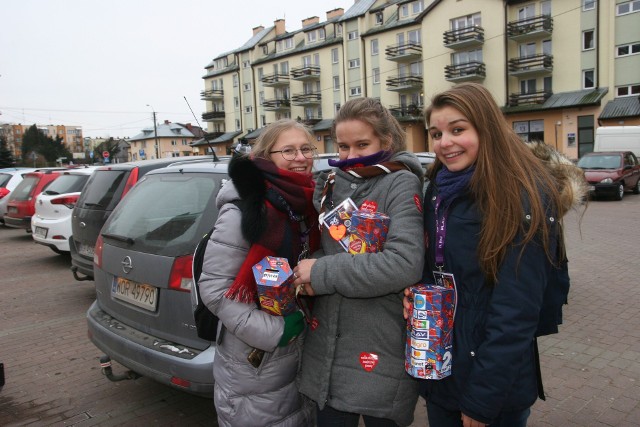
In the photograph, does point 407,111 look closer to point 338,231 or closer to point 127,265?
point 127,265

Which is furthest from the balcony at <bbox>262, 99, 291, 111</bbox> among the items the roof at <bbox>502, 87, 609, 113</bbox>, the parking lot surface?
the parking lot surface

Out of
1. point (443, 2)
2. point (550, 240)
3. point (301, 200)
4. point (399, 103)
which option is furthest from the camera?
point (399, 103)

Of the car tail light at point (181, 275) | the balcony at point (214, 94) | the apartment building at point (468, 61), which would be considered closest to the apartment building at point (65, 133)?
the balcony at point (214, 94)

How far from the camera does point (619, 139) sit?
2206 cm

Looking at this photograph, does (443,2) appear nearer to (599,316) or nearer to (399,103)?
(399,103)

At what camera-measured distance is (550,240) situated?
5.82 ft

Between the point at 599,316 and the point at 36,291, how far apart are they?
25.2 ft

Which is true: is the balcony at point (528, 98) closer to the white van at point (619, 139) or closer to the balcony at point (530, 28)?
the balcony at point (530, 28)

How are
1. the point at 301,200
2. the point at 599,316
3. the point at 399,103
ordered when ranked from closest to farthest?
the point at 301,200 → the point at 599,316 → the point at 399,103

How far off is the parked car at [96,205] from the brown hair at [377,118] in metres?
5.05

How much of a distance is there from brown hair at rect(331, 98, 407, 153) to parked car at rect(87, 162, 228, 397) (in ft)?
5.50

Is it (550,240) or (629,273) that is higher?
(550,240)

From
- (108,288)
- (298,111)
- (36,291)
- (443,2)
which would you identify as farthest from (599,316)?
(298,111)

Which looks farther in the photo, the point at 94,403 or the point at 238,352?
the point at 94,403
